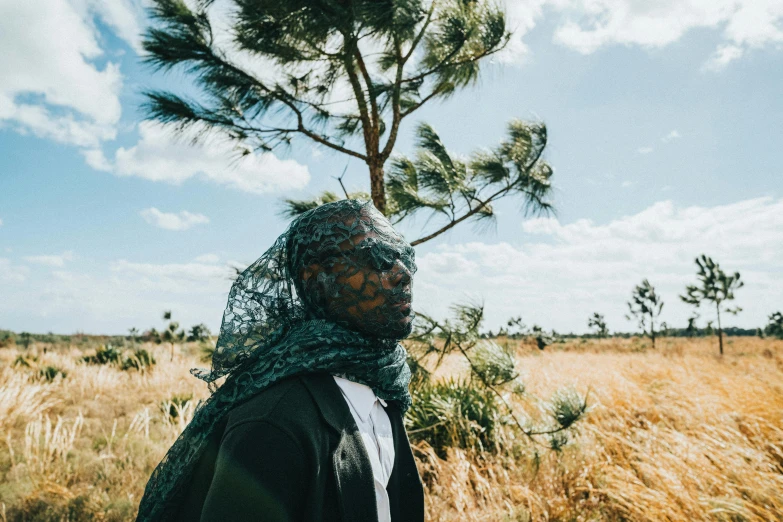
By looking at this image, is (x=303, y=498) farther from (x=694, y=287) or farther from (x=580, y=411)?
(x=694, y=287)

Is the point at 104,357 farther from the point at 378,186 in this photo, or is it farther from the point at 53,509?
the point at 378,186

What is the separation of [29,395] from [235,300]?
659 cm

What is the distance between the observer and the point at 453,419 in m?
4.86

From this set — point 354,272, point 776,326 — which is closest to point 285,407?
point 354,272

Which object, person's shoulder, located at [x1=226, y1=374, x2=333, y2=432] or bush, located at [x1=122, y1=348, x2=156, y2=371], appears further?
bush, located at [x1=122, y1=348, x2=156, y2=371]

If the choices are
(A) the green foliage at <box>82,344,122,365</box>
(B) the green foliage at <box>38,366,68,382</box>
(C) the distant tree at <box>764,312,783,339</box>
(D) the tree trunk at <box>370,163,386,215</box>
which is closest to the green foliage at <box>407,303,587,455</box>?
(D) the tree trunk at <box>370,163,386,215</box>

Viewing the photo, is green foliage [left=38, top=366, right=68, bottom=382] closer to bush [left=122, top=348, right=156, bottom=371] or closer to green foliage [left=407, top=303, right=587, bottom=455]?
bush [left=122, top=348, right=156, bottom=371]

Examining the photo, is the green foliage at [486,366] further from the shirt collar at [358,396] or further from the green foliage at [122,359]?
the green foliage at [122,359]

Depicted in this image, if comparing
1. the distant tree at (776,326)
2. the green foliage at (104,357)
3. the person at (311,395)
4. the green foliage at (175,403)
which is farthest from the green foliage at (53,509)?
the distant tree at (776,326)

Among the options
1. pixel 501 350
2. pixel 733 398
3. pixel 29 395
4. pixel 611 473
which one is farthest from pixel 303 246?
pixel 29 395

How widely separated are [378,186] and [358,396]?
11.2 ft

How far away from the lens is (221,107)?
476cm

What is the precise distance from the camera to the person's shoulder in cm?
96

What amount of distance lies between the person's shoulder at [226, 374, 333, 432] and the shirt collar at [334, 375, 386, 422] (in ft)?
0.30
